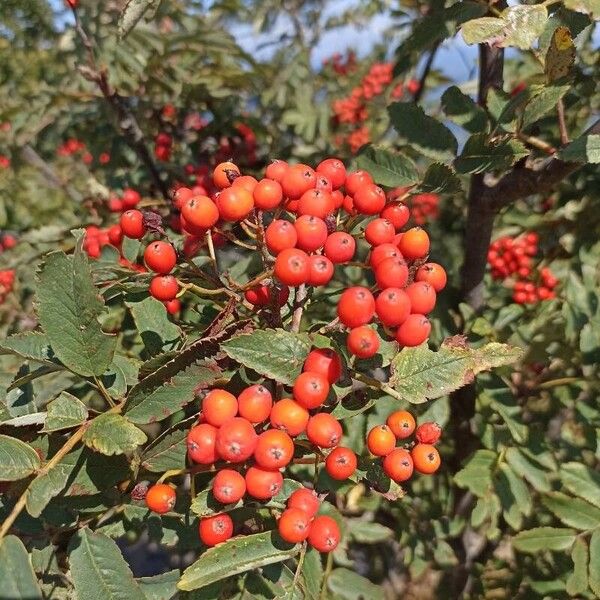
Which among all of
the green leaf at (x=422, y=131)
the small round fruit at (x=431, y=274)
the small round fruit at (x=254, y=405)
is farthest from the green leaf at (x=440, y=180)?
the small round fruit at (x=254, y=405)

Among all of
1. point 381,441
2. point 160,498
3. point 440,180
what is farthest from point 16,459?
point 440,180

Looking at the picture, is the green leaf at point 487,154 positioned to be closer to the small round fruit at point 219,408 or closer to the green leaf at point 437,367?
the green leaf at point 437,367

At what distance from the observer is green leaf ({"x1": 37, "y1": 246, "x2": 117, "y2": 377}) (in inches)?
41.4

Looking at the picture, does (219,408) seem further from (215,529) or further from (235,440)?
(215,529)

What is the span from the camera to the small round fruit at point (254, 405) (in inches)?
40.9

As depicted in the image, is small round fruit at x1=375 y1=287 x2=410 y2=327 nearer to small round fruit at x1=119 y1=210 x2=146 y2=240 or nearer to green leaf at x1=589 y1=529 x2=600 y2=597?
small round fruit at x1=119 y1=210 x2=146 y2=240

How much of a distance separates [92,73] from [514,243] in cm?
189

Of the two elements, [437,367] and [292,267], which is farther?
[437,367]

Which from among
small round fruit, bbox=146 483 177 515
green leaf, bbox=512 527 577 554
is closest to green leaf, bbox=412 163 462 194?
small round fruit, bbox=146 483 177 515

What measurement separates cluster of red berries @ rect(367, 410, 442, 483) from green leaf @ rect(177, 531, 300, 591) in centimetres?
25

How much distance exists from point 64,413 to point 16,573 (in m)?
0.27

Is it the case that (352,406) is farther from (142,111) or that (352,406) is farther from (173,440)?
(142,111)

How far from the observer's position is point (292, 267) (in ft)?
3.41

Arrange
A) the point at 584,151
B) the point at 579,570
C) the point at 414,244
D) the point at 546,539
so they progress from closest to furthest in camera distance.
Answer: the point at 414,244 < the point at 584,151 < the point at 579,570 < the point at 546,539
